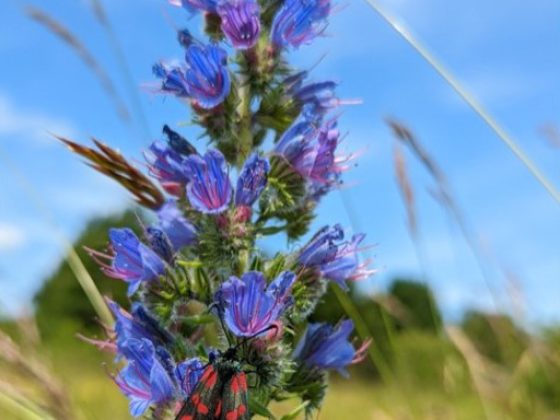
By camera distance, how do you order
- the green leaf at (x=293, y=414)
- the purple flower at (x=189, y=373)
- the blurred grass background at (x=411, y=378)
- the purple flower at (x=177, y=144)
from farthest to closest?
1. the blurred grass background at (x=411, y=378)
2. the purple flower at (x=177, y=144)
3. the green leaf at (x=293, y=414)
4. the purple flower at (x=189, y=373)

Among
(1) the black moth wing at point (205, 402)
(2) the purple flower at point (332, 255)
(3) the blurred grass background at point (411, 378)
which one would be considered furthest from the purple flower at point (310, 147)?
(1) the black moth wing at point (205, 402)

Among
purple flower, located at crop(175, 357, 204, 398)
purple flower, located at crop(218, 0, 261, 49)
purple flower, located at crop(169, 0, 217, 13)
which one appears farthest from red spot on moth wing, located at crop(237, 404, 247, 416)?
purple flower, located at crop(169, 0, 217, 13)

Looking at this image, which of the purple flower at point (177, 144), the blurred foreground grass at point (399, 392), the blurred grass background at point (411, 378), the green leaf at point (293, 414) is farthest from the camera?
the blurred foreground grass at point (399, 392)

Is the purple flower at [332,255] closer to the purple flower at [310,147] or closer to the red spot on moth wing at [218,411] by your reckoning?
the purple flower at [310,147]

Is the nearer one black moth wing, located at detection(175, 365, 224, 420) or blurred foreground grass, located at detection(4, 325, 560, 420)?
black moth wing, located at detection(175, 365, 224, 420)

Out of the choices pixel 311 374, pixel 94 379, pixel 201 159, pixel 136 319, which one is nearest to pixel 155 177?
pixel 201 159

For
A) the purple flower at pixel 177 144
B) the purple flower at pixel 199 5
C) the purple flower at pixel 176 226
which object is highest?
the purple flower at pixel 199 5

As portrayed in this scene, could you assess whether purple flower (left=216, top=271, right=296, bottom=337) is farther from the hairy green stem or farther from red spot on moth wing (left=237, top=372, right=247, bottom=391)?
the hairy green stem

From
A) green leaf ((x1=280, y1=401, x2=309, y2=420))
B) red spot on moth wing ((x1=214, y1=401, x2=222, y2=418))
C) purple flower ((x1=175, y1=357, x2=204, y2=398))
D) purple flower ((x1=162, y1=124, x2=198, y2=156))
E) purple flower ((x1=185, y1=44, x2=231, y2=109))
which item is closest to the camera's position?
red spot on moth wing ((x1=214, y1=401, x2=222, y2=418))
